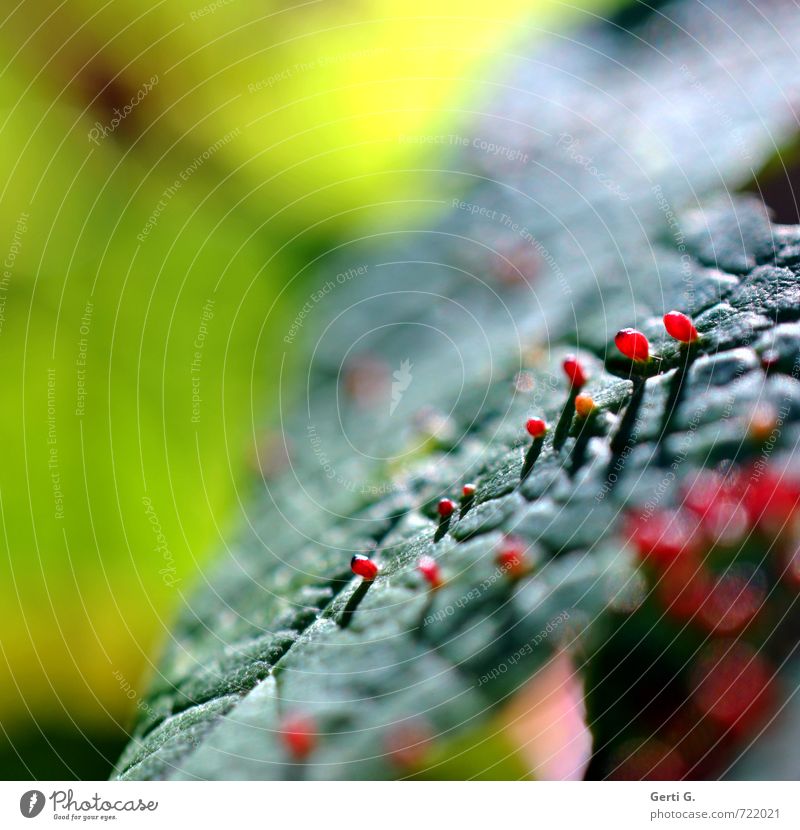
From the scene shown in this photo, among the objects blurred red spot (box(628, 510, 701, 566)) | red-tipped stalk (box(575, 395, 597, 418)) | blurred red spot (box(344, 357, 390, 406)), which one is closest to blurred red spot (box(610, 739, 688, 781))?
blurred red spot (box(628, 510, 701, 566))

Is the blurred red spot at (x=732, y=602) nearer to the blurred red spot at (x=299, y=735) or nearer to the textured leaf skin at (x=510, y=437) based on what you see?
the textured leaf skin at (x=510, y=437)

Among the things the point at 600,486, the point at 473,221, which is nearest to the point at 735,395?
the point at 600,486

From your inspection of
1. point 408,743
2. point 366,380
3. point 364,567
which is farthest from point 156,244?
point 408,743

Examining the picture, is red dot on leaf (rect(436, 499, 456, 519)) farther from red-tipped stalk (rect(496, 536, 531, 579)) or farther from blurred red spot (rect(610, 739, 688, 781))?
blurred red spot (rect(610, 739, 688, 781))

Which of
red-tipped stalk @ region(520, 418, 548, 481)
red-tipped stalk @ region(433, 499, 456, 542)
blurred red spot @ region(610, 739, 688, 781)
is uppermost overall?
red-tipped stalk @ region(520, 418, 548, 481)

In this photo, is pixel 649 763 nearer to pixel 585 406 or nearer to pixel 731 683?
pixel 731 683

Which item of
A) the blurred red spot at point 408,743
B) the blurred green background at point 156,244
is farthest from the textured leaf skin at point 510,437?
the blurred green background at point 156,244
